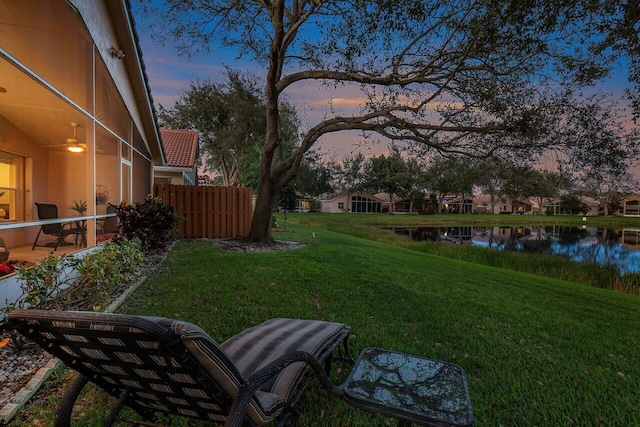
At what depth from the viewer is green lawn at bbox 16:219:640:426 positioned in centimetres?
279

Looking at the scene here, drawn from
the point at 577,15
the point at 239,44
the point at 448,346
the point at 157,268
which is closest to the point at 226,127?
the point at 239,44

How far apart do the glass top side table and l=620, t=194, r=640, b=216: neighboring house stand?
372 ft

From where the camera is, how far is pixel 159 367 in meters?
1.56

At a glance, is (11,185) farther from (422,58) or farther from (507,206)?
(507,206)

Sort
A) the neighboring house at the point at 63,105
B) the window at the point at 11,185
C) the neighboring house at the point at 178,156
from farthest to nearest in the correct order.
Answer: the neighboring house at the point at 178,156, the window at the point at 11,185, the neighboring house at the point at 63,105

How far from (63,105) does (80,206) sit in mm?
1675

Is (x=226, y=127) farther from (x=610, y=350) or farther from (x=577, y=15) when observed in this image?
(x=610, y=350)

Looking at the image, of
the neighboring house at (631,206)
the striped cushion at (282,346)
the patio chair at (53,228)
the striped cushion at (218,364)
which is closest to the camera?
the striped cushion at (218,364)

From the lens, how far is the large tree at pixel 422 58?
6715 mm

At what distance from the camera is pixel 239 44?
35.8 feet

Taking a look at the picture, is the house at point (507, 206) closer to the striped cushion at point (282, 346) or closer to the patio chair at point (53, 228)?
the patio chair at point (53, 228)

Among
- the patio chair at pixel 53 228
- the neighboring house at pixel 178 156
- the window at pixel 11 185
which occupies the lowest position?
the patio chair at pixel 53 228

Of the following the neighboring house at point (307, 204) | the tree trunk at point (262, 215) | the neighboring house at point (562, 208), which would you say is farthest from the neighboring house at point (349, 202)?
the tree trunk at point (262, 215)

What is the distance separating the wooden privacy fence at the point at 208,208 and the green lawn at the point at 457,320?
14.1 ft
